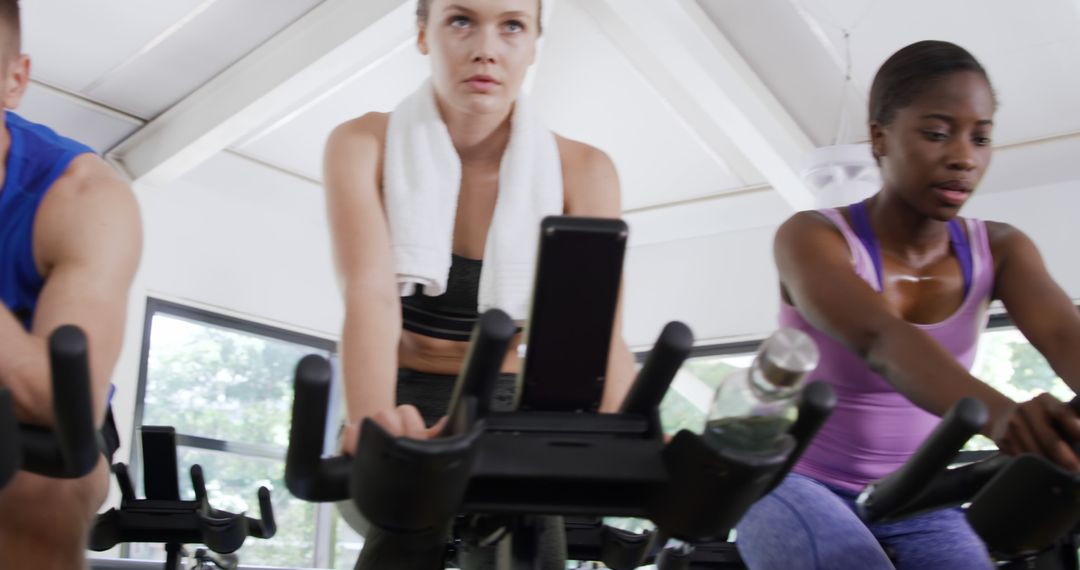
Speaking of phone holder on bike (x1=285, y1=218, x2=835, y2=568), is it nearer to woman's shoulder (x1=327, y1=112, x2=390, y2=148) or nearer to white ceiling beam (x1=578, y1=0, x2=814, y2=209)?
woman's shoulder (x1=327, y1=112, x2=390, y2=148)

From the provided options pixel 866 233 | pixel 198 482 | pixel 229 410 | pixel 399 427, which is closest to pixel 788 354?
pixel 399 427

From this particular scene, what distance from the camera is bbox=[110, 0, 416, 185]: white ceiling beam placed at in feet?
16.4

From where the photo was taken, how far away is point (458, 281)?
158 centimetres

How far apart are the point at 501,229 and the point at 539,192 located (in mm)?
99

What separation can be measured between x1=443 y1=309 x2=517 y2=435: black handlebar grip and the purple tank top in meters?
0.79

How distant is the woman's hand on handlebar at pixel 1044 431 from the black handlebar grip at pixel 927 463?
0.47 ft

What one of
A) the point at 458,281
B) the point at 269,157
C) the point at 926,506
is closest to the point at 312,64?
the point at 269,157

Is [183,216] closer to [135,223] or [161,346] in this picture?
[161,346]

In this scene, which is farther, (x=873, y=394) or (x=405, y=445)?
(x=873, y=394)

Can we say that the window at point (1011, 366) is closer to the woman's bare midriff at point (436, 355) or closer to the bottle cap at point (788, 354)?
the woman's bare midriff at point (436, 355)

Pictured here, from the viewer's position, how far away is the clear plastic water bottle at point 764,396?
2.44ft

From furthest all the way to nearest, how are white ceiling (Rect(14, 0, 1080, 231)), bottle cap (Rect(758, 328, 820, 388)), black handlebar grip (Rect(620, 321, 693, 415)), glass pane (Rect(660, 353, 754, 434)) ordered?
glass pane (Rect(660, 353, 754, 434))
white ceiling (Rect(14, 0, 1080, 231))
black handlebar grip (Rect(620, 321, 693, 415))
bottle cap (Rect(758, 328, 820, 388))

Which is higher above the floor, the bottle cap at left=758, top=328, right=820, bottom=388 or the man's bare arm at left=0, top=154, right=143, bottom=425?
the man's bare arm at left=0, top=154, right=143, bottom=425

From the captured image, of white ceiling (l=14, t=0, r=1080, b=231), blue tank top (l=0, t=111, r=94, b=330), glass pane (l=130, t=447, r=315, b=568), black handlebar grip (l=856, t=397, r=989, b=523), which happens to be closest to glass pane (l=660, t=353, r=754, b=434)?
white ceiling (l=14, t=0, r=1080, b=231)
